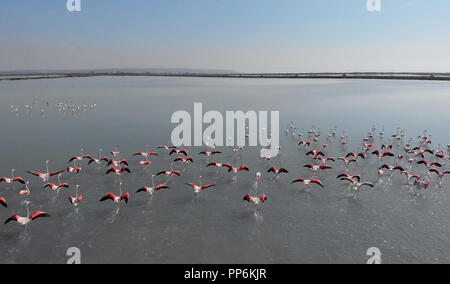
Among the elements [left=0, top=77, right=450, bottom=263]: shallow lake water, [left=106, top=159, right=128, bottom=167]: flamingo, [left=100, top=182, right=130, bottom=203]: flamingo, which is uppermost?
[left=106, top=159, right=128, bottom=167]: flamingo

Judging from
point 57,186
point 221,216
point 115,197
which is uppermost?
point 57,186

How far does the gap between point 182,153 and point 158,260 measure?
1985cm

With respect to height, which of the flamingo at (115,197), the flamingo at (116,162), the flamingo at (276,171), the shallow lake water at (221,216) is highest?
the flamingo at (116,162)

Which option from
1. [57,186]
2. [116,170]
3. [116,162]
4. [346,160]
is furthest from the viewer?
[346,160]

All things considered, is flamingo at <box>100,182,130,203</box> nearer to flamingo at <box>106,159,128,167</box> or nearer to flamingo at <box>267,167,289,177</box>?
flamingo at <box>106,159,128,167</box>

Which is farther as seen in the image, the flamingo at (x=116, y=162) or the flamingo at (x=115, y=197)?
the flamingo at (x=116, y=162)

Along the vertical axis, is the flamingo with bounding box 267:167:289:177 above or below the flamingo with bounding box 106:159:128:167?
below

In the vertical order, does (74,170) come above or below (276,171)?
above

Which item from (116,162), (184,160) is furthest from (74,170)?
(184,160)

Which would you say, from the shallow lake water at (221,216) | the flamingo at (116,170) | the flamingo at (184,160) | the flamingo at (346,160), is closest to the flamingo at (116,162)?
the flamingo at (116,170)

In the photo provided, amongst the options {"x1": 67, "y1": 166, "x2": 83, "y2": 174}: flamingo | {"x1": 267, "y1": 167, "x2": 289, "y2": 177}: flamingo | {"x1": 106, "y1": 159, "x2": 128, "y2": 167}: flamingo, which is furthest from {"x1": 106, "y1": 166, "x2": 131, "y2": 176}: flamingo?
{"x1": 267, "y1": 167, "x2": 289, "y2": 177}: flamingo

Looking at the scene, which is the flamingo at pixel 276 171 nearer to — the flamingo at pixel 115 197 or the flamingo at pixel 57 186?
the flamingo at pixel 115 197

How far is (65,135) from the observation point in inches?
1738

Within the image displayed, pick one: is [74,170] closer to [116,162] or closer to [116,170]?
[116,162]
